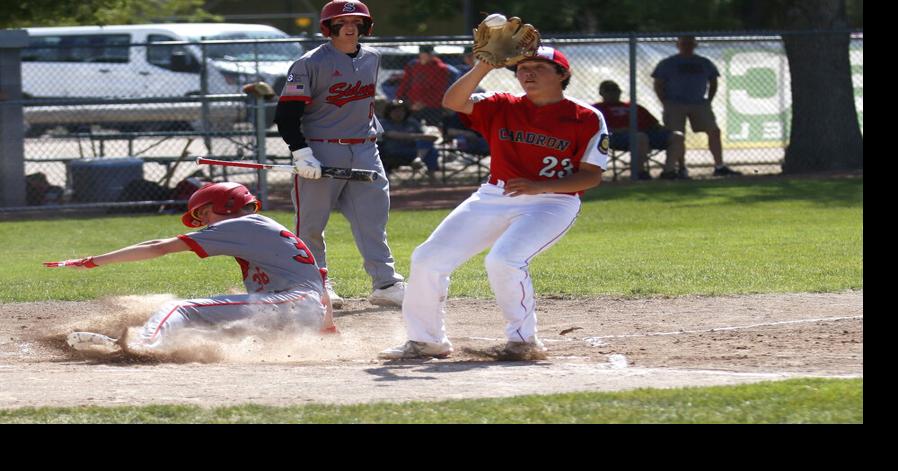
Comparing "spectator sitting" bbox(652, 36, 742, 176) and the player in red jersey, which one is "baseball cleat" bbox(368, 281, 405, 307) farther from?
"spectator sitting" bbox(652, 36, 742, 176)

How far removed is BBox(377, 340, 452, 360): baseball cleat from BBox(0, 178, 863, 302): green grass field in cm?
293

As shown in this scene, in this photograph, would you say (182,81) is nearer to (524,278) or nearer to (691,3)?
(691,3)

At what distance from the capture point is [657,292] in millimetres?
10000

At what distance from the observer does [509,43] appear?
273 inches

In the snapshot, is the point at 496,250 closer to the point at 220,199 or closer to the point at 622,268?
the point at 220,199

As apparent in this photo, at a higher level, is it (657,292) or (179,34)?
(179,34)

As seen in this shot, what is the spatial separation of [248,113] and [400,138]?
2221 mm

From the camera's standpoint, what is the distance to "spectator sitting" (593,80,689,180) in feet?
61.0

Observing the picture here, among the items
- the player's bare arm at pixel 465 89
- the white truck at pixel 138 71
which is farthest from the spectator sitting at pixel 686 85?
the player's bare arm at pixel 465 89

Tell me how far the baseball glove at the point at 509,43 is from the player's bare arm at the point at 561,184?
25.0 inches

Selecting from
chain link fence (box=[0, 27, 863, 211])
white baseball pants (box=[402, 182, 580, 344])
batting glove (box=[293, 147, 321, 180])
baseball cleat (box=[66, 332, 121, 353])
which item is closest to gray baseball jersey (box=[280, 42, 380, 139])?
batting glove (box=[293, 147, 321, 180])

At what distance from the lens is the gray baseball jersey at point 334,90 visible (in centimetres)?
898
